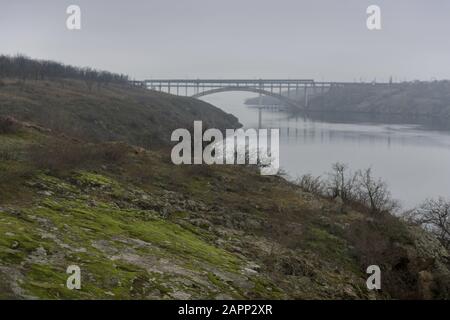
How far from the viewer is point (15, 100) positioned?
109 feet

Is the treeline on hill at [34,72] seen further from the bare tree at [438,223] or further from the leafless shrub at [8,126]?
the bare tree at [438,223]

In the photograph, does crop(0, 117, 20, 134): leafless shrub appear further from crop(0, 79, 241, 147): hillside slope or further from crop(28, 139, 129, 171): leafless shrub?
crop(0, 79, 241, 147): hillside slope

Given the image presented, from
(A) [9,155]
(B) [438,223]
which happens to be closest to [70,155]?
(A) [9,155]

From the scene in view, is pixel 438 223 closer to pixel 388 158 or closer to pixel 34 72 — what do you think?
pixel 388 158

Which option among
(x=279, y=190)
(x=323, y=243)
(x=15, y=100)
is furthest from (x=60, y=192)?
(x=15, y=100)

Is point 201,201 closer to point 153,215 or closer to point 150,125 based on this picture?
point 153,215

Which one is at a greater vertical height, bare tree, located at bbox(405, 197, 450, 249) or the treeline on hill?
the treeline on hill

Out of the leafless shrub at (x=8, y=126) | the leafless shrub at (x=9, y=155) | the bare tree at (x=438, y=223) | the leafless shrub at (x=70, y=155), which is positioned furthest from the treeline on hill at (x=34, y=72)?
the bare tree at (x=438, y=223)

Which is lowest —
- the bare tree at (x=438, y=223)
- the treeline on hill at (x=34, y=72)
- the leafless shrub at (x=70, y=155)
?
the bare tree at (x=438, y=223)

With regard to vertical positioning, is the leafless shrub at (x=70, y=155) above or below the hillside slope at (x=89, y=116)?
below

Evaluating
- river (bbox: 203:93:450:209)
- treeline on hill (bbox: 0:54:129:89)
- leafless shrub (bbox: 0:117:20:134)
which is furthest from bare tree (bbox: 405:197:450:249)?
treeline on hill (bbox: 0:54:129:89)

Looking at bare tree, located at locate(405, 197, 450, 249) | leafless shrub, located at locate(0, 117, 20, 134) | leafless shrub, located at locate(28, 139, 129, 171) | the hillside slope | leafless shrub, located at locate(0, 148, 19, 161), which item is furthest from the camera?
the hillside slope

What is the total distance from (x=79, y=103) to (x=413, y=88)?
138 m

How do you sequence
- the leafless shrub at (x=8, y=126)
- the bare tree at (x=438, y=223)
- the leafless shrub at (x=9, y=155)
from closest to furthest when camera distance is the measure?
1. the leafless shrub at (x=9, y=155)
2. the leafless shrub at (x=8, y=126)
3. the bare tree at (x=438, y=223)
